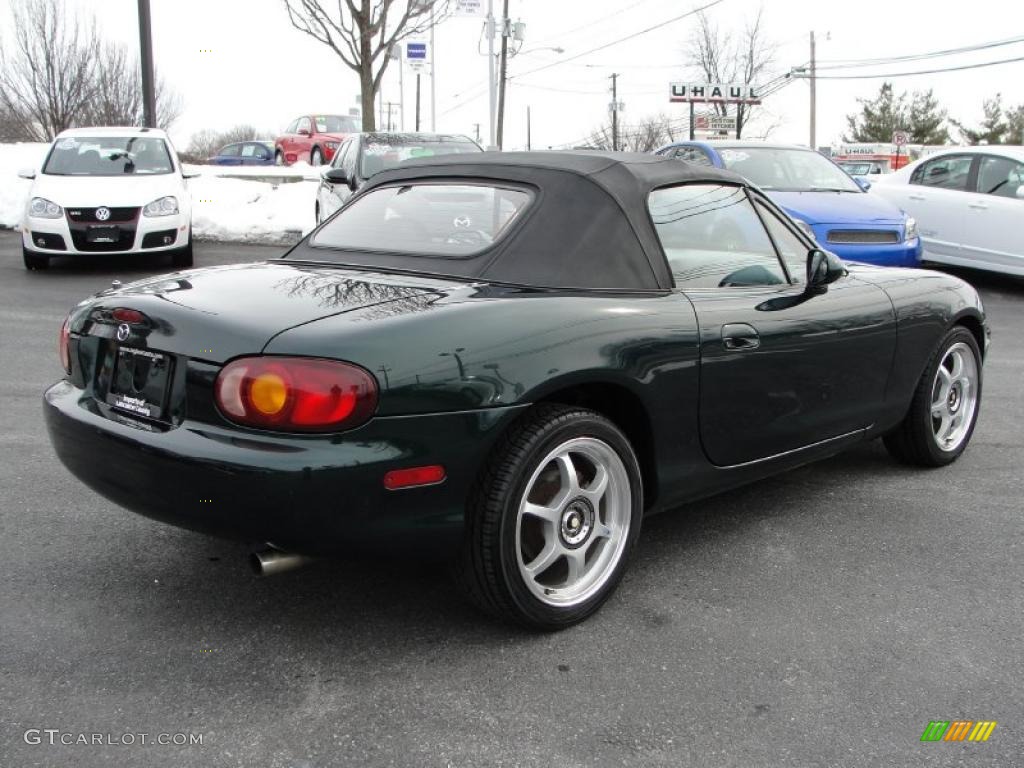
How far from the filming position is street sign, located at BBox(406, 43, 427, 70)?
2580cm

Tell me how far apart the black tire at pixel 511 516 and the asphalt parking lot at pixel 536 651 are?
10cm

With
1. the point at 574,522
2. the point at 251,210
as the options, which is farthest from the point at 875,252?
the point at 251,210

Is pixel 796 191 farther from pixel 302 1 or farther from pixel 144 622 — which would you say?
pixel 302 1

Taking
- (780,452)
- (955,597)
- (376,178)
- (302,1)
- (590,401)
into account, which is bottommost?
(955,597)

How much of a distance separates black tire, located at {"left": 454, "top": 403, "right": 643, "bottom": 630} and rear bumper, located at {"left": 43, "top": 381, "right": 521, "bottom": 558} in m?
0.07

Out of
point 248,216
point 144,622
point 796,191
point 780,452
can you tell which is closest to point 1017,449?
point 780,452

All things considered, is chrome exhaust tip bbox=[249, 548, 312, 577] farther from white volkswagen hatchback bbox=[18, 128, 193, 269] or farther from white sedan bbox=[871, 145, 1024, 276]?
white sedan bbox=[871, 145, 1024, 276]

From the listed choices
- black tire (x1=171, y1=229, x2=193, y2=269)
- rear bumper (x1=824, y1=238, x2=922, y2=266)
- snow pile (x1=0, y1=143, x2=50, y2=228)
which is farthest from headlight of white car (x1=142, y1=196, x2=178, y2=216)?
rear bumper (x1=824, y1=238, x2=922, y2=266)

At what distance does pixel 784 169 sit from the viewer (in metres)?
10.6

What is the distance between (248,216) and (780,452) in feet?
42.9

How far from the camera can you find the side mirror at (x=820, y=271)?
371 cm

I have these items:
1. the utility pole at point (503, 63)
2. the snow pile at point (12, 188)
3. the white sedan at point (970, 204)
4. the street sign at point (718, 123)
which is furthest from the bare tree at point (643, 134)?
the white sedan at point (970, 204)

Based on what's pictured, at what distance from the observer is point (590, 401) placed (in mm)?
3133

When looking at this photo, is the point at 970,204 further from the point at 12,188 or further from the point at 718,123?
the point at 718,123
